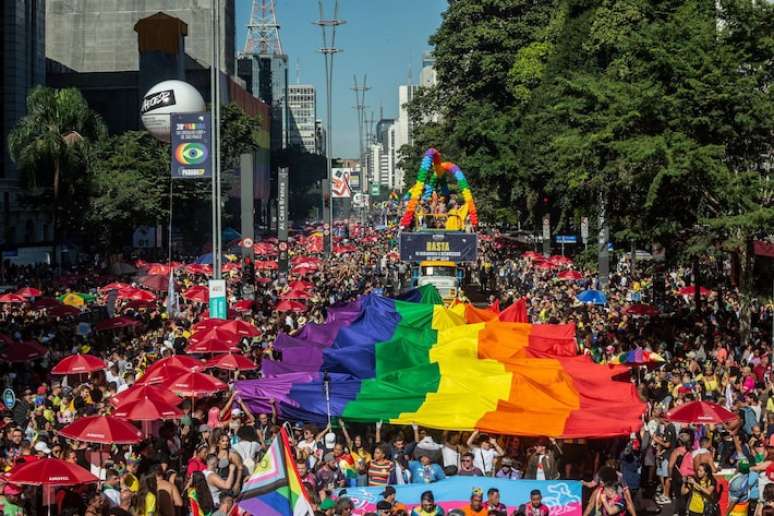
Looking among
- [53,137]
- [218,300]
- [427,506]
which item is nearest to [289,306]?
[218,300]

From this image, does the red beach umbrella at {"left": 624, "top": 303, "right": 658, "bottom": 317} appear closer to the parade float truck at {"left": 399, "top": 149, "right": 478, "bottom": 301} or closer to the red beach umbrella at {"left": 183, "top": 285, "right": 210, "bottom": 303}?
the parade float truck at {"left": 399, "top": 149, "right": 478, "bottom": 301}

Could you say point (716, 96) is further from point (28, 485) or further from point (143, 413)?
point (28, 485)

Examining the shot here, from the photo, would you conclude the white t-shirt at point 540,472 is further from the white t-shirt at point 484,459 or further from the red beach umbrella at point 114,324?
the red beach umbrella at point 114,324

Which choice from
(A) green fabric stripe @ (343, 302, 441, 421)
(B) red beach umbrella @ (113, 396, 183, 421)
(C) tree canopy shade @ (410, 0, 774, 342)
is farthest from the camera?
(C) tree canopy shade @ (410, 0, 774, 342)

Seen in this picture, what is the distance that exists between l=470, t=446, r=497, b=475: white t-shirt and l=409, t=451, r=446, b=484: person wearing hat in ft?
2.92

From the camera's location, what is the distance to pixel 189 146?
2970 cm

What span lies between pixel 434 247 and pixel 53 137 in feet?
86.3

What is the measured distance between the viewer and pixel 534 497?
1182cm

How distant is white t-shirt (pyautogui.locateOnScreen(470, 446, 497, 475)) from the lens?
47.2ft

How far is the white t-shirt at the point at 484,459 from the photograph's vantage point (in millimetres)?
14383

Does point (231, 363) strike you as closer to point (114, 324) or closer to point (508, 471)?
point (508, 471)

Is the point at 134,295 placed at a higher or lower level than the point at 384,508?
higher

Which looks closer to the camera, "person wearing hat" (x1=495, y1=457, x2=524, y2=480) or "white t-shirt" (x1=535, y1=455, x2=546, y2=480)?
"person wearing hat" (x1=495, y1=457, x2=524, y2=480)

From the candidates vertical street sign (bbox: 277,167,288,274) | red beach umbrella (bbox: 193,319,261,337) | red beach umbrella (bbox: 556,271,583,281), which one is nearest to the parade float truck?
red beach umbrella (bbox: 556,271,583,281)
